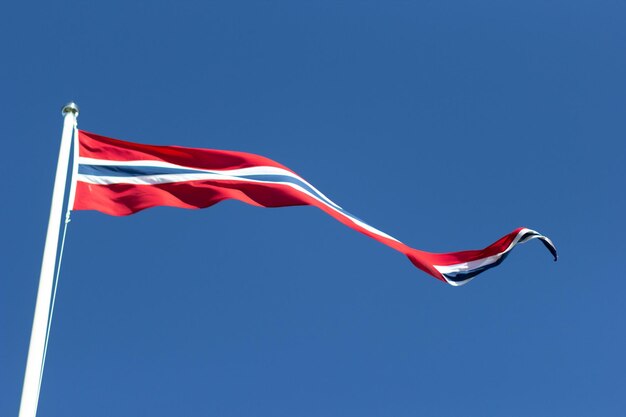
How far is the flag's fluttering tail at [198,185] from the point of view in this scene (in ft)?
41.7

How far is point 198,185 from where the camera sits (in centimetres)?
1356

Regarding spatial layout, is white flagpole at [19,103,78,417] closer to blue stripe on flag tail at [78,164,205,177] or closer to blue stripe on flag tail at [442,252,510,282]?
blue stripe on flag tail at [78,164,205,177]

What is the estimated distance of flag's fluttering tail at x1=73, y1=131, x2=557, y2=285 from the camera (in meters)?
12.7

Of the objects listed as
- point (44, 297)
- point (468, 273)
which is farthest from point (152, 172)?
point (468, 273)

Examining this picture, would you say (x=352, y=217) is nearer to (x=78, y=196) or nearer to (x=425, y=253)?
(x=425, y=253)

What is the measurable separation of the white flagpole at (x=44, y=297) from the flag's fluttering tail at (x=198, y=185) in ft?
2.97

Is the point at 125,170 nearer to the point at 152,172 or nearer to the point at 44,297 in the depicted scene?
the point at 152,172

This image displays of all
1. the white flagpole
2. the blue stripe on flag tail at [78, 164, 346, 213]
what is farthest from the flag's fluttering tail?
the white flagpole

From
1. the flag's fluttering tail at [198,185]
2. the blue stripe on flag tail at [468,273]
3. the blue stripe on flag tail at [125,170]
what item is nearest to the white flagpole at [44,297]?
the flag's fluttering tail at [198,185]

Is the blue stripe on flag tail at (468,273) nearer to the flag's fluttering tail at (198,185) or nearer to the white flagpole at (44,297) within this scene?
the flag's fluttering tail at (198,185)

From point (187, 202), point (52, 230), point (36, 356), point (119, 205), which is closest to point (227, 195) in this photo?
point (187, 202)

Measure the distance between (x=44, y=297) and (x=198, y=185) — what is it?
3939mm

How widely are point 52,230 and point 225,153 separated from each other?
3911 mm

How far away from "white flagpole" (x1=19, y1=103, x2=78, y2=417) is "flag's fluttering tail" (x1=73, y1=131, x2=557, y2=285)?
0.91m
